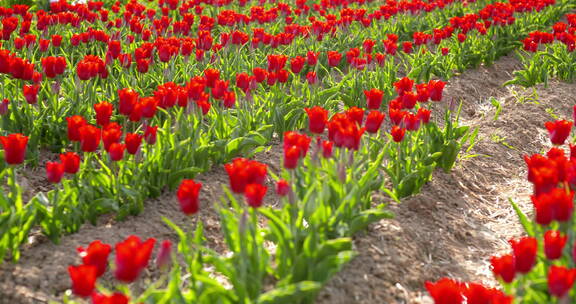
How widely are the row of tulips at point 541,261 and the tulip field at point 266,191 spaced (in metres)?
0.01

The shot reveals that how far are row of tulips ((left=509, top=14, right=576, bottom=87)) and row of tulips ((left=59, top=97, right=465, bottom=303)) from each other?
4.18 metres

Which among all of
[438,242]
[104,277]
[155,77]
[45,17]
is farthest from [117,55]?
[438,242]

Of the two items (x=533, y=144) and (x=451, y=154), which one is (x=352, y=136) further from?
(x=533, y=144)

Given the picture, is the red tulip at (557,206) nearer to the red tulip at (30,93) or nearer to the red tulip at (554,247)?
the red tulip at (554,247)

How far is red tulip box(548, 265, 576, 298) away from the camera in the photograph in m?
2.14

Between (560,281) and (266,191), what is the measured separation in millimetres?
2081

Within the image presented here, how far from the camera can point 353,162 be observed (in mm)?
3248

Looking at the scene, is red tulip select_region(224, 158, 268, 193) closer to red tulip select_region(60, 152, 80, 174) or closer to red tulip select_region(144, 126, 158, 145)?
red tulip select_region(60, 152, 80, 174)

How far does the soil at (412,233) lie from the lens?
299 cm

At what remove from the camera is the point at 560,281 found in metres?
2.14

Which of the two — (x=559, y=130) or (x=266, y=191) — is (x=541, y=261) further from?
(x=266, y=191)

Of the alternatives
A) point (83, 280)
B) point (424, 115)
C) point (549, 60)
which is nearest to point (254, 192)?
point (83, 280)

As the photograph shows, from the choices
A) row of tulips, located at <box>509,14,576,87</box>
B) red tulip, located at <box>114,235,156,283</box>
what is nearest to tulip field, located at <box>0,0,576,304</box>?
red tulip, located at <box>114,235,156,283</box>

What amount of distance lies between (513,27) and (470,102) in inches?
112
